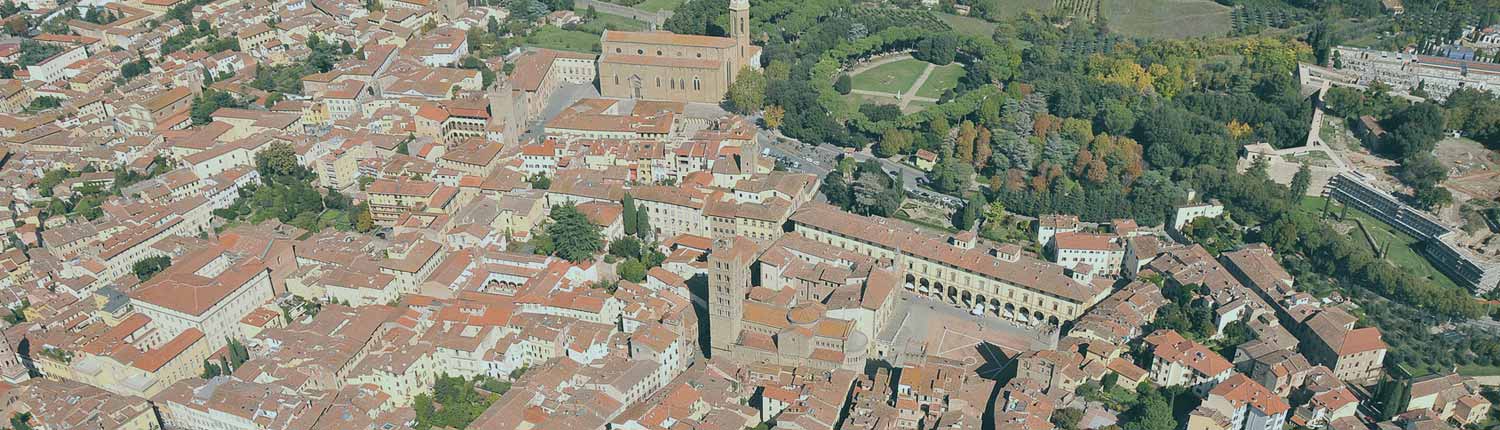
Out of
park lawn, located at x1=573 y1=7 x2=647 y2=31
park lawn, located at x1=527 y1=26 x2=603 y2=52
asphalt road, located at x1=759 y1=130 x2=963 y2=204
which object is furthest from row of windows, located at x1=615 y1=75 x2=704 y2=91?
park lawn, located at x1=573 y1=7 x2=647 y2=31

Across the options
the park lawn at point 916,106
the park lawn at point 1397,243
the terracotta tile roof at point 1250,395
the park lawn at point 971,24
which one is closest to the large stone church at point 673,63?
the park lawn at point 916,106

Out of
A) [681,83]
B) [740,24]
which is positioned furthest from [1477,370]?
[681,83]

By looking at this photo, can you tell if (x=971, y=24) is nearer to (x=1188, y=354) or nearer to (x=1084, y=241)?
(x=1084, y=241)

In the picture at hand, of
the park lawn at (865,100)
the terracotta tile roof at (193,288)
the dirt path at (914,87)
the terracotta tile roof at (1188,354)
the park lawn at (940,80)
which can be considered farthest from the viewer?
the park lawn at (940,80)

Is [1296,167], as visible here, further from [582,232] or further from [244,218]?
[244,218]

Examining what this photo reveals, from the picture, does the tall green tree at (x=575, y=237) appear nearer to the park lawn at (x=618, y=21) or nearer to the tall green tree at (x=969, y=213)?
the tall green tree at (x=969, y=213)

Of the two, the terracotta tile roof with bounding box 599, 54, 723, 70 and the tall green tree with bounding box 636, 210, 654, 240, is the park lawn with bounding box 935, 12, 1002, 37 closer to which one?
the terracotta tile roof with bounding box 599, 54, 723, 70

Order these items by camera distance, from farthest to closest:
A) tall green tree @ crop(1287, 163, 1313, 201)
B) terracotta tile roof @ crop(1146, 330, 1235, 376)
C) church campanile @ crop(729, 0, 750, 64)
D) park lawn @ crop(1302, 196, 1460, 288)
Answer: church campanile @ crop(729, 0, 750, 64)
tall green tree @ crop(1287, 163, 1313, 201)
park lawn @ crop(1302, 196, 1460, 288)
terracotta tile roof @ crop(1146, 330, 1235, 376)
